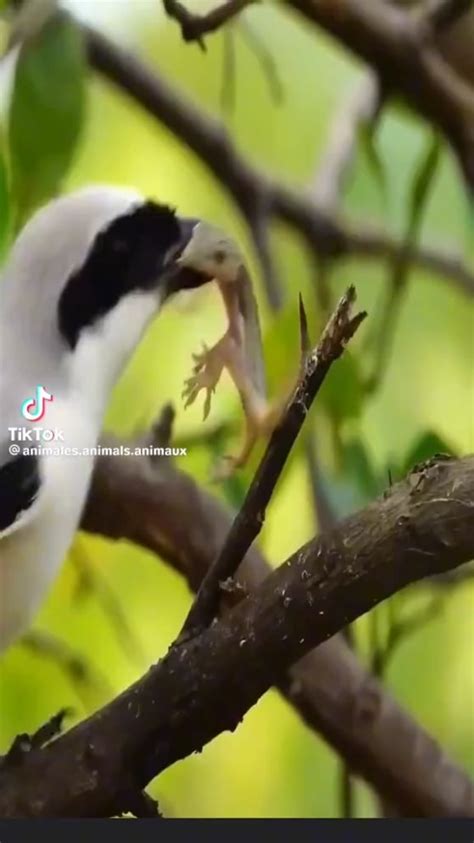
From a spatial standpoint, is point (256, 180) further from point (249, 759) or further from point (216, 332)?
point (249, 759)

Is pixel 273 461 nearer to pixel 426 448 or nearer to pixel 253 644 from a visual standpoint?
pixel 253 644

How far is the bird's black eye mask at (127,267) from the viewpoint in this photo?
0.60 metres

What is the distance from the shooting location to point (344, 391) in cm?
68

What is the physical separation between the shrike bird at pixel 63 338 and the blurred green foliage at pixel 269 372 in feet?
0.10

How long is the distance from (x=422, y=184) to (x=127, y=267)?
204 mm

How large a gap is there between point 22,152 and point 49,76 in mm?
41

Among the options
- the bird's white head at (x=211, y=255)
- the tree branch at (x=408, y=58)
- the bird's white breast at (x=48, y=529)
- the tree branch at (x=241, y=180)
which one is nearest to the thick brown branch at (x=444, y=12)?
the tree branch at (x=408, y=58)

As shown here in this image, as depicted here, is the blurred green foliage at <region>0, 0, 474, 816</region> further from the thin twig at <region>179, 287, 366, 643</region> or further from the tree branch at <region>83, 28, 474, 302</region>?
the thin twig at <region>179, 287, 366, 643</region>

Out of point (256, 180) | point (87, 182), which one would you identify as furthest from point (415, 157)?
point (87, 182)

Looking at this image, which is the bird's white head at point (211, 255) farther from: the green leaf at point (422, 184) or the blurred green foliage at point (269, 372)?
the green leaf at point (422, 184)

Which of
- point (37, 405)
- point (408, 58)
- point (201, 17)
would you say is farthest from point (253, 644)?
point (408, 58)

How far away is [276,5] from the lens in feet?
2.52

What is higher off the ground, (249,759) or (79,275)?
(79,275)

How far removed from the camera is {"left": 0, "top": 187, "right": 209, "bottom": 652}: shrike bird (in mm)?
570
